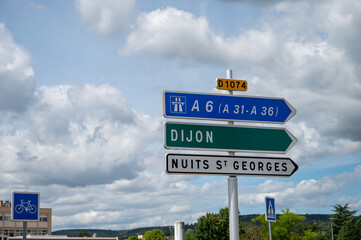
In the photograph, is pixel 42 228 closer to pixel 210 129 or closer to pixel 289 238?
pixel 289 238

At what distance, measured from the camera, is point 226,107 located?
975 centimetres

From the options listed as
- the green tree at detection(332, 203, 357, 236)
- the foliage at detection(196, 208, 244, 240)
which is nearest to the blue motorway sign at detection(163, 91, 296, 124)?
the foliage at detection(196, 208, 244, 240)

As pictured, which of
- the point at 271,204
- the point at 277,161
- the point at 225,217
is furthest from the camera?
the point at 225,217

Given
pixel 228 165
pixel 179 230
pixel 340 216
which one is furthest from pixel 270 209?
pixel 340 216

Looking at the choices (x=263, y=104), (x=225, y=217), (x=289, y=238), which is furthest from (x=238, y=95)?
(x=289, y=238)

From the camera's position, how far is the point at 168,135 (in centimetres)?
903

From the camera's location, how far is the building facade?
134m

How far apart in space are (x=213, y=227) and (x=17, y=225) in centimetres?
8381

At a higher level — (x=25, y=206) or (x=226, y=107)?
(x=226, y=107)

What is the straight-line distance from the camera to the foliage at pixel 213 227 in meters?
80.2

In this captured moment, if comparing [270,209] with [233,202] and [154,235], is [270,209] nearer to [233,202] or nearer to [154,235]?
[233,202]

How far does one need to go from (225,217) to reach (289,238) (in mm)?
15511

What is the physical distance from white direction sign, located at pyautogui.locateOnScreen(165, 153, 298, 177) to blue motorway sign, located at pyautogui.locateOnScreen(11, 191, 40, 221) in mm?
5465

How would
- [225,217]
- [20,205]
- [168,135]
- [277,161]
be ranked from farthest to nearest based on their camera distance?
[225,217] < [20,205] < [277,161] < [168,135]
